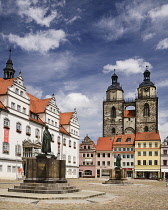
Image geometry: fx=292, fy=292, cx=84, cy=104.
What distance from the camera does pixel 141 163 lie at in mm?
75938

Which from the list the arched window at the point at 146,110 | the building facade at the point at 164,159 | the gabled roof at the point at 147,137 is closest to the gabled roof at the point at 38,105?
the gabled roof at the point at 147,137

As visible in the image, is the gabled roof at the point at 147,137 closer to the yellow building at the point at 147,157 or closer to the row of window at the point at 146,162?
the yellow building at the point at 147,157

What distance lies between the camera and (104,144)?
8175 centimetres

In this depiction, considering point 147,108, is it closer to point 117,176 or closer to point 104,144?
point 104,144

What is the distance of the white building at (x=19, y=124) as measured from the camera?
4078cm

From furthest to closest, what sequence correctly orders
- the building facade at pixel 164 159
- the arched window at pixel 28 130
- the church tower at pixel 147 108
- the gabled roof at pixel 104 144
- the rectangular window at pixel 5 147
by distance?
the church tower at pixel 147 108 → the gabled roof at pixel 104 144 → the building facade at pixel 164 159 → the arched window at pixel 28 130 → the rectangular window at pixel 5 147

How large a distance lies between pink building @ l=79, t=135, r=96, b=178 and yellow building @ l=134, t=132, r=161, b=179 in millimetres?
11282

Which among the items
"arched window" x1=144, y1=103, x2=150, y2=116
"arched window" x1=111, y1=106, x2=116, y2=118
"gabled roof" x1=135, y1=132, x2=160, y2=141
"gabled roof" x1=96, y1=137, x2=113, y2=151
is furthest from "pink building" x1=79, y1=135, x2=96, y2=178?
"arched window" x1=144, y1=103, x2=150, y2=116

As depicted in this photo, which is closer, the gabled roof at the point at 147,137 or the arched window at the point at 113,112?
the gabled roof at the point at 147,137

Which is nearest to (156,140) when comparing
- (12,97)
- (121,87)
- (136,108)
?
(136,108)

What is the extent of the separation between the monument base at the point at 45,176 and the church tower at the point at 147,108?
76.1 metres

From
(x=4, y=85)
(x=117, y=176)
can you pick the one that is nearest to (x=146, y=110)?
(x=4, y=85)

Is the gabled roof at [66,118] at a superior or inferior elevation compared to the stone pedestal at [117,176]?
superior

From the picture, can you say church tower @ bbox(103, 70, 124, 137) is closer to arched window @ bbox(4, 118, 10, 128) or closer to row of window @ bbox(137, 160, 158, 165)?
row of window @ bbox(137, 160, 158, 165)
